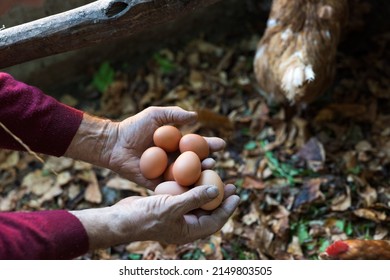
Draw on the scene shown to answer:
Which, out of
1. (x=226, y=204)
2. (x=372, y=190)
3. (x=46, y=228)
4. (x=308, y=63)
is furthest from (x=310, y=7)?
(x=46, y=228)

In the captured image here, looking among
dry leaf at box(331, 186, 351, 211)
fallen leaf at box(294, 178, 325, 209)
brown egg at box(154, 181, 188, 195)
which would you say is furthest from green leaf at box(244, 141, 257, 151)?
brown egg at box(154, 181, 188, 195)

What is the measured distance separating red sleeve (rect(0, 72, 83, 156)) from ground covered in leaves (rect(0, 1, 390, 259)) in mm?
291

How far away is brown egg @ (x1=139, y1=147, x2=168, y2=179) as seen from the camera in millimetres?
1837

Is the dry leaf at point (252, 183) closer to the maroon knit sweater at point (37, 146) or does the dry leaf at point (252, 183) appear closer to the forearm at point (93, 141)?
the forearm at point (93, 141)

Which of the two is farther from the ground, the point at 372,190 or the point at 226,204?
the point at 226,204

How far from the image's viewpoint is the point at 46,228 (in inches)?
60.0

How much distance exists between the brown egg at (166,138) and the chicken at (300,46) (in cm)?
60

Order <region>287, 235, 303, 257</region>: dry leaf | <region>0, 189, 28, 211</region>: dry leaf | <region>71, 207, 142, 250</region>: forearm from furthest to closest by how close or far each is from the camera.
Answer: <region>0, 189, 28, 211</region>: dry leaf, <region>287, 235, 303, 257</region>: dry leaf, <region>71, 207, 142, 250</region>: forearm

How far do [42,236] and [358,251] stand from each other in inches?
40.3

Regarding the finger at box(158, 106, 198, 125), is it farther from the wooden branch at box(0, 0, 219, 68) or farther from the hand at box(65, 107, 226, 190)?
the wooden branch at box(0, 0, 219, 68)

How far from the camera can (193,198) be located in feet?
5.35

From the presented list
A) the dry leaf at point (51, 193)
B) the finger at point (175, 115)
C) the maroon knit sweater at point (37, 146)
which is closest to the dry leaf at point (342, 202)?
the finger at point (175, 115)
